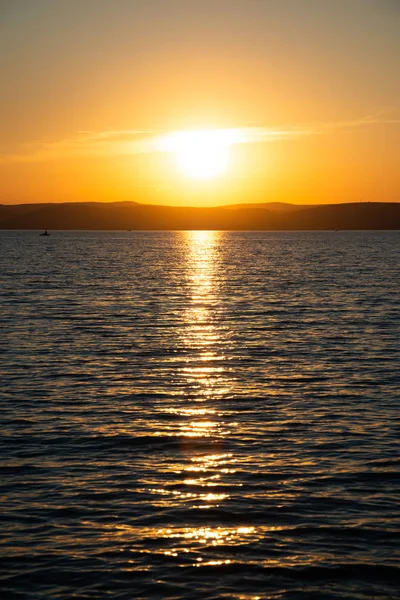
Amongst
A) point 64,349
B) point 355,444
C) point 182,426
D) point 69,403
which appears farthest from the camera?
point 64,349

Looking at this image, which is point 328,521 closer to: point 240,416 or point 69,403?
point 240,416

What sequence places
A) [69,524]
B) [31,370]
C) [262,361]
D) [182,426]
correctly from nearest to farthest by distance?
[69,524]
[182,426]
[31,370]
[262,361]

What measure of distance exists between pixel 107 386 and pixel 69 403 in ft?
10.9

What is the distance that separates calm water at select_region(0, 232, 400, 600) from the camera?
1507 centimetres

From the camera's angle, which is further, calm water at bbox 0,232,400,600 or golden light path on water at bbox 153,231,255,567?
golden light path on water at bbox 153,231,255,567

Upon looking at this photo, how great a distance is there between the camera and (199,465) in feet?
69.6

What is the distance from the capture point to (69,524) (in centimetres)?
1711

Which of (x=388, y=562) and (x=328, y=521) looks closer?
(x=388, y=562)

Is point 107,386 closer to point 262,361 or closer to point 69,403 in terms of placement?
point 69,403

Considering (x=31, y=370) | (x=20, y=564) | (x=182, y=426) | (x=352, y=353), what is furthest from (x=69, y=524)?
(x=352, y=353)

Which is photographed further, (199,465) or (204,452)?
(204,452)

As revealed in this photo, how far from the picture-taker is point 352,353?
A: 3941 centimetres

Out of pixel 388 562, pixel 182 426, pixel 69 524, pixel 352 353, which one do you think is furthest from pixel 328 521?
pixel 352 353

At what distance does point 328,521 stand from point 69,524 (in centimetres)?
528
